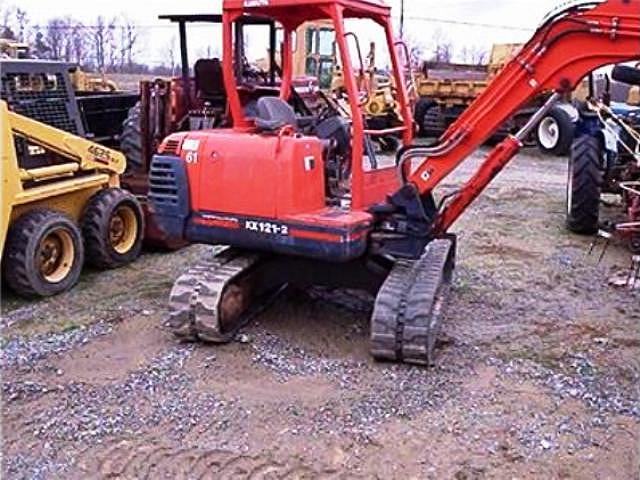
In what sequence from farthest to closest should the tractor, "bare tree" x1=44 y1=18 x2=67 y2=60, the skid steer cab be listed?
1. "bare tree" x1=44 y1=18 x2=67 y2=60
2. the tractor
3. the skid steer cab

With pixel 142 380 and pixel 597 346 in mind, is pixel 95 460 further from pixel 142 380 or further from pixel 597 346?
pixel 597 346

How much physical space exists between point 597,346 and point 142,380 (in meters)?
2.73

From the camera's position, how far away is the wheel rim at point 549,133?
14.7 m

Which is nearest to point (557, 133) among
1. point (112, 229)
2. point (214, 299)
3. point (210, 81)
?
point (210, 81)

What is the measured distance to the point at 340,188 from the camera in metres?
5.04

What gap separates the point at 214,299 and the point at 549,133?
11.6 metres

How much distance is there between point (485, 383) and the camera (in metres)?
4.26

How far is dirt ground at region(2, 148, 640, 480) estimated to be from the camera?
3.47 meters

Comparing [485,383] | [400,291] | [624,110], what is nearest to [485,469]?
[485,383]

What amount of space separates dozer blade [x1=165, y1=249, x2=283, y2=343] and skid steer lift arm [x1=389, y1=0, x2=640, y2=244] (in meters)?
1.06

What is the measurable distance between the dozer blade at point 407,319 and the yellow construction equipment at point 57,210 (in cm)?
251

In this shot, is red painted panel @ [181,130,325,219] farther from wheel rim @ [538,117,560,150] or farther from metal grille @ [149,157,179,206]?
wheel rim @ [538,117,560,150]

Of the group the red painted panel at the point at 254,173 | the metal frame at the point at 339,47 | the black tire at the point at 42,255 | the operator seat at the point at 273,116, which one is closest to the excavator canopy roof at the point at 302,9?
the metal frame at the point at 339,47

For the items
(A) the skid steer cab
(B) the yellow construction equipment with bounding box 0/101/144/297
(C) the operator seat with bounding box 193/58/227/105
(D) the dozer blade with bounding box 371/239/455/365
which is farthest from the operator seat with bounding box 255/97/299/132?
(C) the operator seat with bounding box 193/58/227/105
